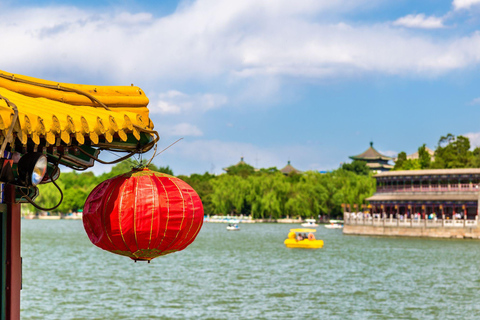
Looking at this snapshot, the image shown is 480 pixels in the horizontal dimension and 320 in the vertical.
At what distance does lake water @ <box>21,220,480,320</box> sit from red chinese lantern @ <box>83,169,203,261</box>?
51.0 feet

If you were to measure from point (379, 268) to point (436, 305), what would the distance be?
36.6ft

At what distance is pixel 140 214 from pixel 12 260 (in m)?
0.97

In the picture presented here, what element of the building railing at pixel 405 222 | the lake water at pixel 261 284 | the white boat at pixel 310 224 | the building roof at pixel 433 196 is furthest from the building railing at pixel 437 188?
the white boat at pixel 310 224

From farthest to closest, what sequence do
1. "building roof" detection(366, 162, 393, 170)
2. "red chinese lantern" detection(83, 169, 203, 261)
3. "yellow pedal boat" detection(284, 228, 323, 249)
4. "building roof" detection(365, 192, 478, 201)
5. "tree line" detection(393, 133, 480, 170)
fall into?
"building roof" detection(366, 162, 393, 170) → "tree line" detection(393, 133, 480, 170) → "building roof" detection(365, 192, 478, 201) → "yellow pedal boat" detection(284, 228, 323, 249) → "red chinese lantern" detection(83, 169, 203, 261)

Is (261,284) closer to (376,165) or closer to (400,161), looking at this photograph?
(400,161)

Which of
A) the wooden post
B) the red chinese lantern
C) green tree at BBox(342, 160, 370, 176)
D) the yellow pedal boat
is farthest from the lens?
green tree at BBox(342, 160, 370, 176)

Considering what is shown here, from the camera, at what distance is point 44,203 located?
88875 millimetres

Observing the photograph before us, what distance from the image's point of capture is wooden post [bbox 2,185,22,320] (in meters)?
4.78

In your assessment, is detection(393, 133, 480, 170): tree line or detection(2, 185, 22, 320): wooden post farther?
detection(393, 133, 480, 170): tree line

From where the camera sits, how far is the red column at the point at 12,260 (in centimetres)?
478

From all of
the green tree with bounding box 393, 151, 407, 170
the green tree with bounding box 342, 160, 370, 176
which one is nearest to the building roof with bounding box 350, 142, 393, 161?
the green tree with bounding box 342, 160, 370, 176

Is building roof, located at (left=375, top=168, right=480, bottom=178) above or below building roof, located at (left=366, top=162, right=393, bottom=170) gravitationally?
below

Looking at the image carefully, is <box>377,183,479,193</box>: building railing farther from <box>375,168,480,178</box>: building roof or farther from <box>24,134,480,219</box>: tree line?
<box>24,134,480,219</box>: tree line

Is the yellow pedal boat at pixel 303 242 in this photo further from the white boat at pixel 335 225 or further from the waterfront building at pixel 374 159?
the waterfront building at pixel 374 159
